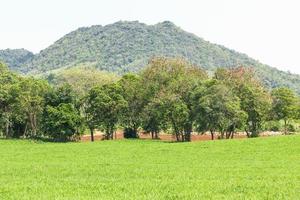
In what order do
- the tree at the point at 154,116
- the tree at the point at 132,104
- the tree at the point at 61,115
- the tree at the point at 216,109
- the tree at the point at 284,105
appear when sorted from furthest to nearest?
the tree at the point at 132,104, the tree at the point at 284,105, the tree at the point at 154,116, the tree at the point at 61,115, the tree at the point at 216,109

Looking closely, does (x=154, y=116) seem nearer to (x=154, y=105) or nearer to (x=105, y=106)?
(x=154, y=105)

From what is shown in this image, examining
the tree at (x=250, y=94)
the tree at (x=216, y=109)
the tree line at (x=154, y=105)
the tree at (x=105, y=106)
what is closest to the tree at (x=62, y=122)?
the tree line at (x=154, y=105)

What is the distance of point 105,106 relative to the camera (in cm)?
9325

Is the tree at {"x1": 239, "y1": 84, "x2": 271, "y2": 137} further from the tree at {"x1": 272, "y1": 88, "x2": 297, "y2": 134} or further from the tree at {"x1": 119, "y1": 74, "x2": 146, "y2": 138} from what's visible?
the tree at {"x1": 119, "y1": 74, "x2": 146, "y2": 138}

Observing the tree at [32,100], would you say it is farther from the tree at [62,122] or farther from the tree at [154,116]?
the tree at [154,116]

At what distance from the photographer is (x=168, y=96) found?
9144 cm

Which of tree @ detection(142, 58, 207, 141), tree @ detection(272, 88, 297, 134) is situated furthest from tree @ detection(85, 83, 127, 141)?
tree @ detection(272, 88, 297, 134)

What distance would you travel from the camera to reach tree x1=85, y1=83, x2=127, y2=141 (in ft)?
307

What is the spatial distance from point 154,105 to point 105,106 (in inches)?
366

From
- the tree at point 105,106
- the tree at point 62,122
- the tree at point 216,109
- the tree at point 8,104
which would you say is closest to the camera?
the tree at point 216,109

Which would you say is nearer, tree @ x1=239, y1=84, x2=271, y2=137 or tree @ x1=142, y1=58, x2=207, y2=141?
tree @ x1=142, y1=58, x2=207, y2=141

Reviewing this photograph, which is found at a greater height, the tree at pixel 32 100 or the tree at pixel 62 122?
the tree at pixel 32 100

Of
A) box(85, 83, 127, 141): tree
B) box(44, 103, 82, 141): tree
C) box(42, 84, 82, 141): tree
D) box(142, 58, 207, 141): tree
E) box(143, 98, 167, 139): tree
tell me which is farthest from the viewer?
box(85, 83, 127, 141): tree

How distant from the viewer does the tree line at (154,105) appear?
88812 mm
